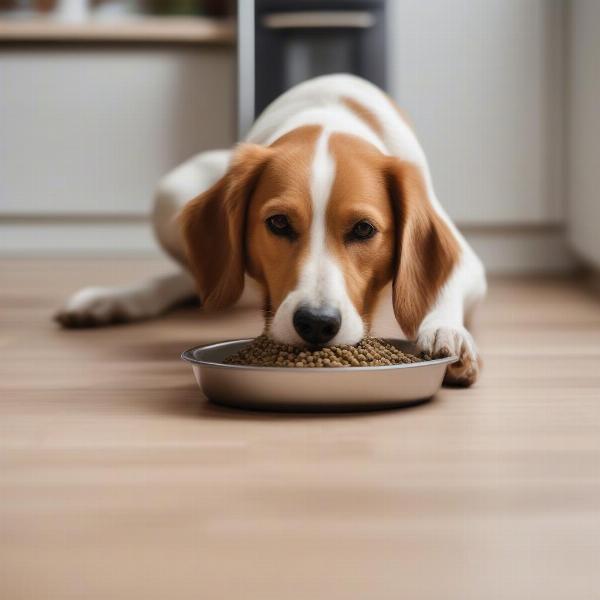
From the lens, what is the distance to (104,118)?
400 cm

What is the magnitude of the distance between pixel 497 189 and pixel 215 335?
183 cm

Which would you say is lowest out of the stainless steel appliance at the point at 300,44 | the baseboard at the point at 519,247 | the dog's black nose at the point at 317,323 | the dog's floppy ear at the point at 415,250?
the baseboard at the point at 519,247

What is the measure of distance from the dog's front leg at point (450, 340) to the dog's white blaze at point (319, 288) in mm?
142

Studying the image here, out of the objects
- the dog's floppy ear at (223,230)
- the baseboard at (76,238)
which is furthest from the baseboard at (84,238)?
the dog's floppy ear at (223,230)

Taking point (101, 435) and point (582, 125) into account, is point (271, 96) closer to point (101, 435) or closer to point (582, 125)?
point (582, 125)

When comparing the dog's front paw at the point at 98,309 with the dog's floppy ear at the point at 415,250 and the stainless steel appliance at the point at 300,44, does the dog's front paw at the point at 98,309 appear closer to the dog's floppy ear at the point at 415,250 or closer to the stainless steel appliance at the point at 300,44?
the dog's floppy ear at the point at 415,250

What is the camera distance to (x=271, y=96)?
375cm

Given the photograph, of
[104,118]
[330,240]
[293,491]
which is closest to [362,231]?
[330,240]

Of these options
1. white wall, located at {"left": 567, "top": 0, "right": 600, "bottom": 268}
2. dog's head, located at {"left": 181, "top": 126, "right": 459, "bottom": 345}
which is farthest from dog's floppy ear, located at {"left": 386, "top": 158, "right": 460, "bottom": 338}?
white wall, located at {"left": 567, "top": 0, "right": 600, "bottom": 268}

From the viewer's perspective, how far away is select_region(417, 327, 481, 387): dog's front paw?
1472mm

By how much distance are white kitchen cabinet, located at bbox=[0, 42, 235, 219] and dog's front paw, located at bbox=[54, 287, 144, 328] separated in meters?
1.74

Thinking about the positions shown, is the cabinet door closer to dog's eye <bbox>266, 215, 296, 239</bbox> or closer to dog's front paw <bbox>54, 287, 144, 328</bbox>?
dog's front paw <bbox>54, 287, 144, 328</bbox>

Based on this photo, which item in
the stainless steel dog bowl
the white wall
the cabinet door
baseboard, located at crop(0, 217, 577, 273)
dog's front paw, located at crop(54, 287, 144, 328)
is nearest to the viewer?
the stainless steel dog bowl

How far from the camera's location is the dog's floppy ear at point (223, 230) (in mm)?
1614
